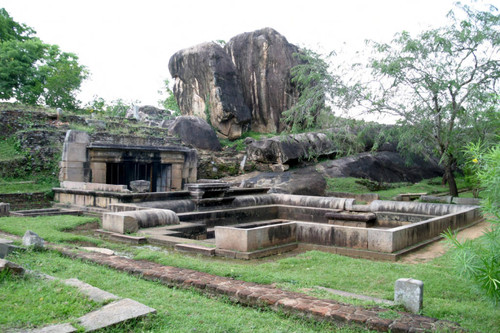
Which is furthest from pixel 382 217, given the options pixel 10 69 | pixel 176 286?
pixel 10 69

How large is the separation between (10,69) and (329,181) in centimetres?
2187

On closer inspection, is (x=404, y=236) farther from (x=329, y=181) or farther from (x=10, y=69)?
(x=10, y=69)

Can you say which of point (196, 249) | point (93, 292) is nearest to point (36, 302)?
point (93, 292)

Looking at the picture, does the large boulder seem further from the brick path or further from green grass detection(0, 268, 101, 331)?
green grass detection(0, 268, 101, 331)

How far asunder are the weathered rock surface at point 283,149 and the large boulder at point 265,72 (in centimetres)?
619

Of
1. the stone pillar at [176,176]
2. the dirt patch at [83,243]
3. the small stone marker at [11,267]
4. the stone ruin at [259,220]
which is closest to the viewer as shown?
the small stone marker at [11,267]

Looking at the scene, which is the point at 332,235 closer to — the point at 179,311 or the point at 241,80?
the point at 179,311

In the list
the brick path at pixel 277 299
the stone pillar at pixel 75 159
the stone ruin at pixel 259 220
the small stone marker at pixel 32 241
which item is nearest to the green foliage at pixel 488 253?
the brick path at pixel 277 299

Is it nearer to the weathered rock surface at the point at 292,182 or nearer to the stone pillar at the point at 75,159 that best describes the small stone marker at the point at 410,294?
the stone pillar at the point at 75,159

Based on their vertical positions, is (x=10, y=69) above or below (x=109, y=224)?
above

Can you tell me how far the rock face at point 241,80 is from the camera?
27297mm

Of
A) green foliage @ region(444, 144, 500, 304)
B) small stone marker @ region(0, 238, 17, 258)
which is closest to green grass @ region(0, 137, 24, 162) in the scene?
small stone marker @ region(0, 238, 17, 258)

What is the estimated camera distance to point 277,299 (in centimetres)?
444

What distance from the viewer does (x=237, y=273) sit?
5602 mm
